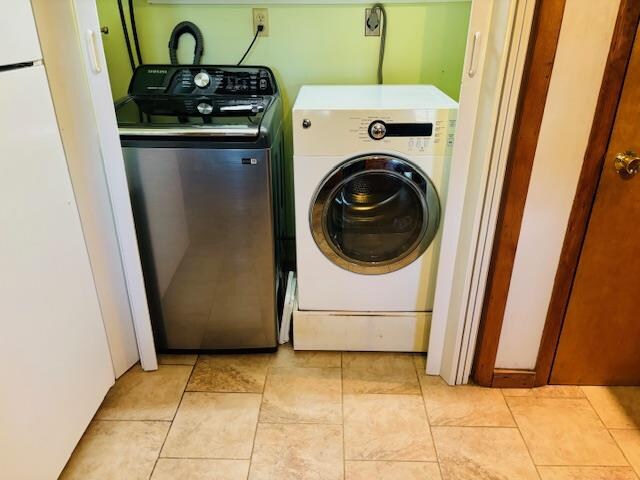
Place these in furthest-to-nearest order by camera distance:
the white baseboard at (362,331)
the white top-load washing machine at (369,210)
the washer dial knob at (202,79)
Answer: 1. the washer dial knob at (202,79)
2. the white baseboard at (362,331)
3. the white top-load washing machine at (369,210)

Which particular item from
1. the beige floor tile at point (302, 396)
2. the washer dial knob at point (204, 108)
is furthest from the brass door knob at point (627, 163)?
the washer dial knob at point (204, 108)

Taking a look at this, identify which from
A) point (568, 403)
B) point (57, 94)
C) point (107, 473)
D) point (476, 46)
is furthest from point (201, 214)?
point (568, 403)

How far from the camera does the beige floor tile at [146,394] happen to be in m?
1.58

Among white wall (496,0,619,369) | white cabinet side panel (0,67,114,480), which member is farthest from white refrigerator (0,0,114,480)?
white wall (496,0,619,369)

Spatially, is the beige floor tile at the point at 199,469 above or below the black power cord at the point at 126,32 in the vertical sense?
below

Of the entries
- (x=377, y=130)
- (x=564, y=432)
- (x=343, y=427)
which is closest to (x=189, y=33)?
(x=377, y=130)

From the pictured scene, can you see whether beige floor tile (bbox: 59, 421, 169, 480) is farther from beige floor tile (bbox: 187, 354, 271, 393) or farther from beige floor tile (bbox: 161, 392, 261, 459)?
beige floor tile (bbox: 187, 354, 271, 393)

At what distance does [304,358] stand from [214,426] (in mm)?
439

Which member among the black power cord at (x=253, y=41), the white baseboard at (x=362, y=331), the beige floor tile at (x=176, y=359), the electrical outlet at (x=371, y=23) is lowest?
the beige floor tile at (x=176, y=359)

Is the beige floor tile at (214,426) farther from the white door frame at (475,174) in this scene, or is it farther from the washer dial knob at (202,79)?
the washer dial knob at (202,79)

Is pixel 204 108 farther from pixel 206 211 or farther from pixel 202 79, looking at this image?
pixel 206 211

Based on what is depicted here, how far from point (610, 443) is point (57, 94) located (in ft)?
6.25

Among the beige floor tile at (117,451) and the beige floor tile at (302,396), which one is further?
the beige floor tile at (302,396)

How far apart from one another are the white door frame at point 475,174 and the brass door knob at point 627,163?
12.0 inches
